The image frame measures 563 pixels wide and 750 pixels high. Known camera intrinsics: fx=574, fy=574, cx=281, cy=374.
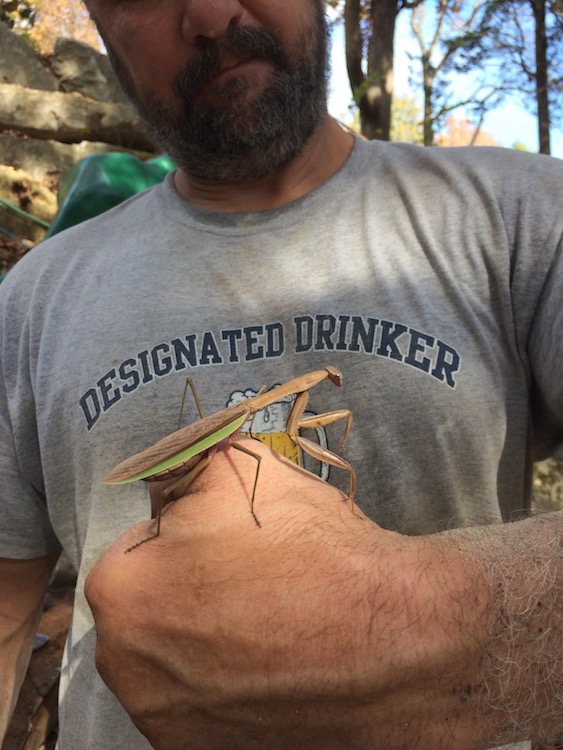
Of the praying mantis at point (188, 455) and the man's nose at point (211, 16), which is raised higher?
the man's nose at point (211, 16)

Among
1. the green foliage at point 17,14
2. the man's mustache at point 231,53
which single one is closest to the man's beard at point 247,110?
the man's mustache at point 231,53

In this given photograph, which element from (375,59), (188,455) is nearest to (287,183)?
(188,455)

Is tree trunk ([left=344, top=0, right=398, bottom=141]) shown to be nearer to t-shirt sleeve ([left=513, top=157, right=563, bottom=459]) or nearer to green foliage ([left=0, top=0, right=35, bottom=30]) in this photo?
t-shirt sleeve ([left=513, top=157, right=563, bottom=459])

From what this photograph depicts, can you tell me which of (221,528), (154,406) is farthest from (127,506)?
(221,528)

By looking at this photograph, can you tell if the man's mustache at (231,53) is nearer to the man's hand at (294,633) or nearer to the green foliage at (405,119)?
the man's hand at (294,633)

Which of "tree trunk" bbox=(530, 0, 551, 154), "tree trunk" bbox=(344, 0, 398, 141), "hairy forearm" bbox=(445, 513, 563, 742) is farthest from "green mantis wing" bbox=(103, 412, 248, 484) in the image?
"tree trunk" bbox=(530, 0, 551, 154)

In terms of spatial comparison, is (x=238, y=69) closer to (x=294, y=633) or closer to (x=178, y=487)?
(x=178, y=487)

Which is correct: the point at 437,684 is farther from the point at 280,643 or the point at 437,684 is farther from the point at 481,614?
the point at 280,643
